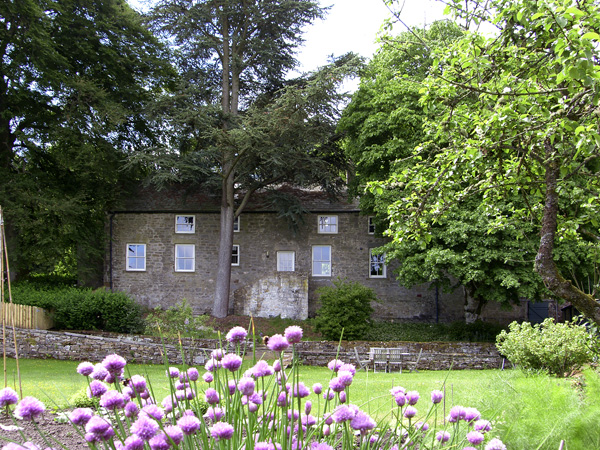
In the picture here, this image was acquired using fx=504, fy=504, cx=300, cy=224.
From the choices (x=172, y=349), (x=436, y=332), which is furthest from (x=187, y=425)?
(x=436, y=332)

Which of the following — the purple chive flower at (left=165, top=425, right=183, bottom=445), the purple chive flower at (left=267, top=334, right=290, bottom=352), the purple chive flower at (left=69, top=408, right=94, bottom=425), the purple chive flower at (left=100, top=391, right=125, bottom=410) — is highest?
the purple chive flower at (left=267, top=334, right=290, bottom=352)

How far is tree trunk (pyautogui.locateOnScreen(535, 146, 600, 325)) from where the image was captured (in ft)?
16.3

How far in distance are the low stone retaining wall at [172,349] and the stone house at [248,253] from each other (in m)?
7.96

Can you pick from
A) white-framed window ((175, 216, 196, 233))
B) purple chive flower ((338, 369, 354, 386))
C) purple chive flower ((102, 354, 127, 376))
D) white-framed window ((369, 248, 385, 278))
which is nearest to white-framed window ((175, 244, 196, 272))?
white-framed window ((175, 216, 196, 233))

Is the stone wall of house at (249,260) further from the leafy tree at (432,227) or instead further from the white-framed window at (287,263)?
the leafy tree at (432,227)

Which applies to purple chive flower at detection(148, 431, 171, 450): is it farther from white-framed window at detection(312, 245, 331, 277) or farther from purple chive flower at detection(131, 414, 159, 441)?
white-framed window at detection(312, 245, 331, 277)

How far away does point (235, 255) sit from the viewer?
2519 centimetres

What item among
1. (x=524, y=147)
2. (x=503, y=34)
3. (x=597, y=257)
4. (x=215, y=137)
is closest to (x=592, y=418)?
(x=524, y=147)

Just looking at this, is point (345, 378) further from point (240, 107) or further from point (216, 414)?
point (240, 107)

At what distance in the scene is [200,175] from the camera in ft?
71.8

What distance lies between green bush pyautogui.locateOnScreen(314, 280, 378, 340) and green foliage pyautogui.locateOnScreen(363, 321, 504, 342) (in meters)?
0.84

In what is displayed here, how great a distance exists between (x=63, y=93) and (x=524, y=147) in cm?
2048

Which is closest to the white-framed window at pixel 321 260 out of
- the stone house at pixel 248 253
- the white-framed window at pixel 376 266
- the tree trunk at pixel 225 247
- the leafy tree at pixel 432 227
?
the stone house at pixel 248 253

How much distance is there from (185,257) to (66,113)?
8660 mm
